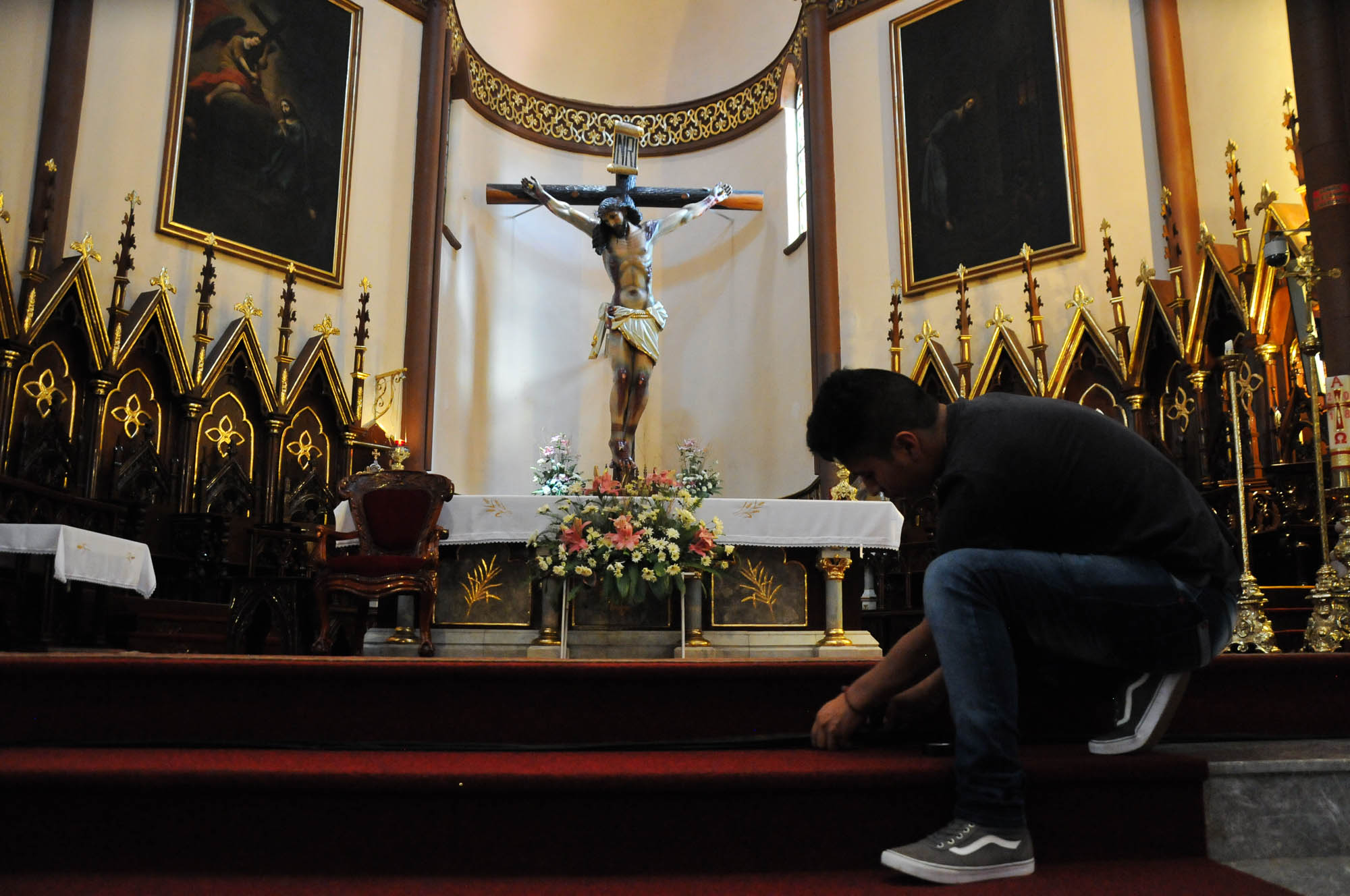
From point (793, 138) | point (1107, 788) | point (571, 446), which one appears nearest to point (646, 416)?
point (571, 446)

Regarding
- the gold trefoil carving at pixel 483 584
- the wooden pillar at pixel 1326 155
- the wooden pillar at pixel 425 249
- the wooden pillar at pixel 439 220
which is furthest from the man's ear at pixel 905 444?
the wooden pillar at pixel 439 220

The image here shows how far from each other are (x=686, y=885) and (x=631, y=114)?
1164 cm

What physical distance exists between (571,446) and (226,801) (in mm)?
9543

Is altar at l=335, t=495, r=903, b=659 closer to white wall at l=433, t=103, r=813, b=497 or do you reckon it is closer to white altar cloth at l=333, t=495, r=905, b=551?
white altar cloth at l=333, t=495, r=905, b=551

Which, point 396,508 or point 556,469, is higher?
point 556,469

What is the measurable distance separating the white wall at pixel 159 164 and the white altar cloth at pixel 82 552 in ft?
9.12

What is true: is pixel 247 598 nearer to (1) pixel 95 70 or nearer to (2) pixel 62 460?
(2) pixel 62 460

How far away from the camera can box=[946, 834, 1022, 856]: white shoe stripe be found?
175cm

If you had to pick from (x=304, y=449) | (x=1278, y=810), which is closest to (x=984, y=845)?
(x=1278, y=810)

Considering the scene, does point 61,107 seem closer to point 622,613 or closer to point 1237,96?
point 622,613

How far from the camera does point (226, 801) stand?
1.99 m

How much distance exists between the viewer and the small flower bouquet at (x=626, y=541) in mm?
5039

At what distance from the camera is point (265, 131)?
9.20 metres

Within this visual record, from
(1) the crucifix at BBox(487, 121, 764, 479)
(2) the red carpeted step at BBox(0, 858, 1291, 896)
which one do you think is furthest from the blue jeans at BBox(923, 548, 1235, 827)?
(1) the crucifix at BBox(487, 121, 764, 479)
